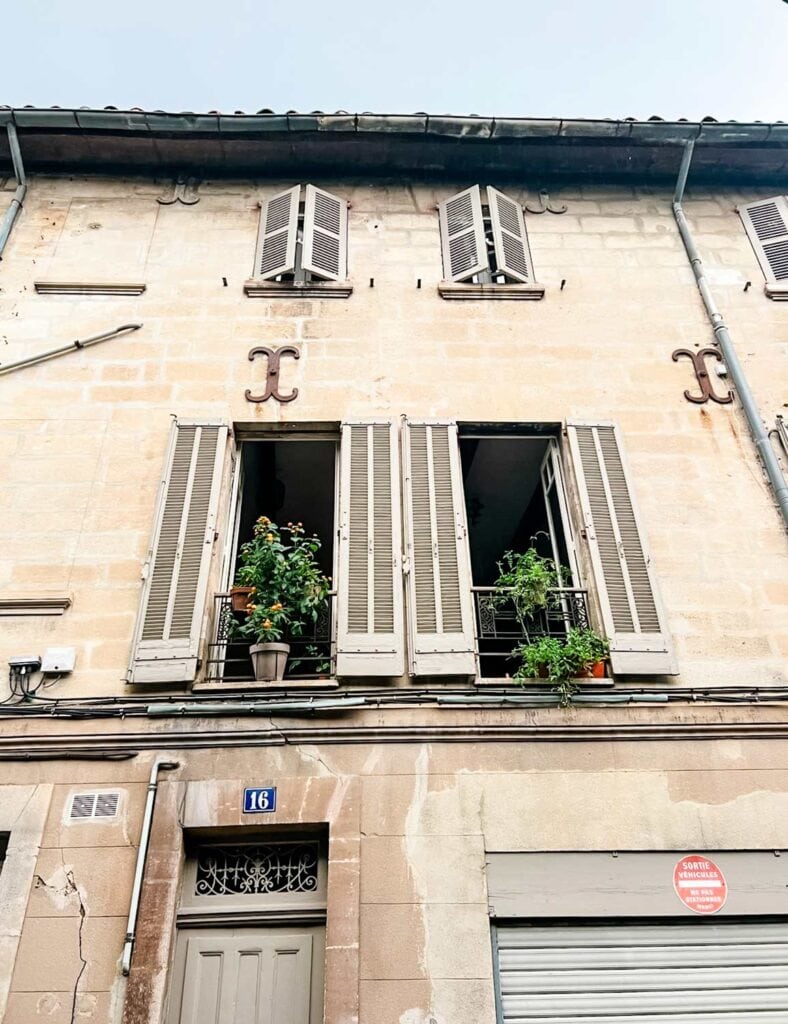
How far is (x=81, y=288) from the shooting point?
7488 millimetres

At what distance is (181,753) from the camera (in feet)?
16.8

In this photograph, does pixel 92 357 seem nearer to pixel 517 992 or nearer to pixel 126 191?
pixel 126 191

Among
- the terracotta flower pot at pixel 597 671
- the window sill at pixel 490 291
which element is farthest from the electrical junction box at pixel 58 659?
the window sill at pixel 490 291

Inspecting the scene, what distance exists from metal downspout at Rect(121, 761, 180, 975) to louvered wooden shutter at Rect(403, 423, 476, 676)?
1.73 meters

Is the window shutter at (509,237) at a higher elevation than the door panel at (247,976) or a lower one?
higher

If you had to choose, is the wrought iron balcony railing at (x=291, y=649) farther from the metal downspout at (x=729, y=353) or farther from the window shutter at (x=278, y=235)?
the metal downspout at (x=729, y=353)

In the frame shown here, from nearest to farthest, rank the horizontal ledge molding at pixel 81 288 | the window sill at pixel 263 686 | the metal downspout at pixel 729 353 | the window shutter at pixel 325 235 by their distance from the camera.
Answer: the window sill at pixel 263 686, the metal downspout at pixel 729 353, the horizontal ledge molding at pixel 81 288, the window shutter at pixel 325 235

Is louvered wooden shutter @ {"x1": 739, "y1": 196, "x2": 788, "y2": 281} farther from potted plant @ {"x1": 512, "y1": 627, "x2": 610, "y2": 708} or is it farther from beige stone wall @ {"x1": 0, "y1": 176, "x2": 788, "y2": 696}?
potted plant @ {"x1": 512, "y1": 627, "x2": 610, "y2": 708}

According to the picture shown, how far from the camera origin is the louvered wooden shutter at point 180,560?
543 cm

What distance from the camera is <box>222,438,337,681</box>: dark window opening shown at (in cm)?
575

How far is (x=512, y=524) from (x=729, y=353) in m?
3.25

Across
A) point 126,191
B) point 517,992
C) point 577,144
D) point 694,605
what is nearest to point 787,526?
point 694,605

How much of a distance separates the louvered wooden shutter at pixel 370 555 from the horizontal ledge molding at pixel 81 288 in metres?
2.60

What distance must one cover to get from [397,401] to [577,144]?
3.67m
